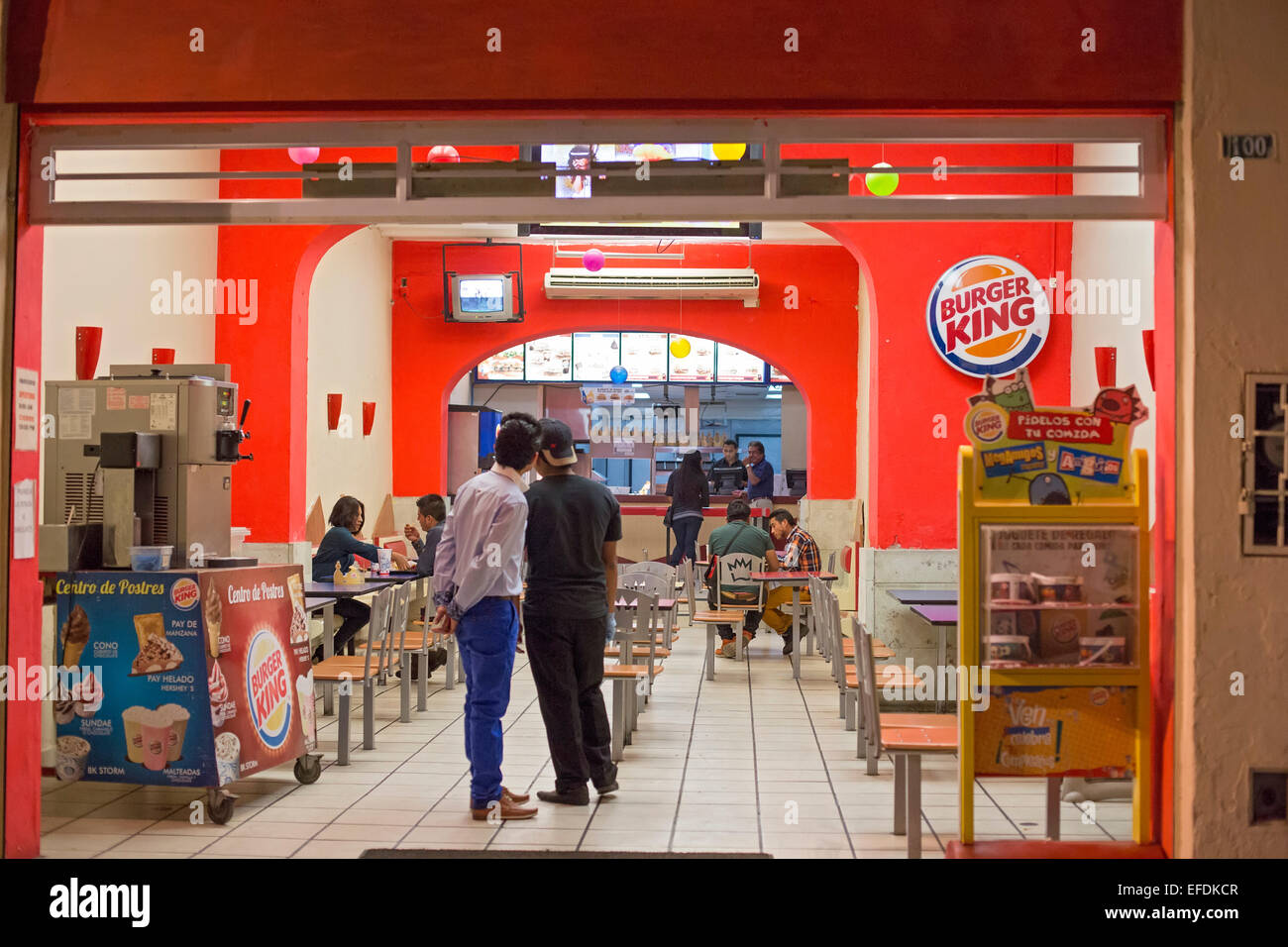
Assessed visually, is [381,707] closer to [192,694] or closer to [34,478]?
[192,694]

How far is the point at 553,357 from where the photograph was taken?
1466 cm

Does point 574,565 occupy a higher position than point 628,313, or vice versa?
point 628,313

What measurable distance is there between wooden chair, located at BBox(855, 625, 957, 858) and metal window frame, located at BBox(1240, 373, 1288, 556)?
1208 millimetres

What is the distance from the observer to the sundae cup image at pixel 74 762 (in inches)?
190

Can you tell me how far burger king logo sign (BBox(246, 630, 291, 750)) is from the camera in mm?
4992

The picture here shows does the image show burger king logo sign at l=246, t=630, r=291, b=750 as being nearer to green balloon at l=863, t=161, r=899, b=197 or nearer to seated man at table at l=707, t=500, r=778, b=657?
green balloon at l=863, t=161, r=899, b=197

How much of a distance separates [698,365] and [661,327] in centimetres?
158

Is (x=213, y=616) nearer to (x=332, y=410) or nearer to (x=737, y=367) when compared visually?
(x=332, y=410)

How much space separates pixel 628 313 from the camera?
12.9 meters

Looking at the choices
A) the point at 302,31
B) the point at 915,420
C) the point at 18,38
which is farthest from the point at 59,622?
the point at 915,420

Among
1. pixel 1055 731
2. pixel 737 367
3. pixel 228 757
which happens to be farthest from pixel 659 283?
pixel 1055 731

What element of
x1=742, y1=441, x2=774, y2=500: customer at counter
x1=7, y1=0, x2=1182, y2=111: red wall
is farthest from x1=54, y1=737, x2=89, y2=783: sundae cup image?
x1=742, y1=441, x2=774, y2=500: customer at counter

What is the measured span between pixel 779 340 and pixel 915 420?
473 cm
